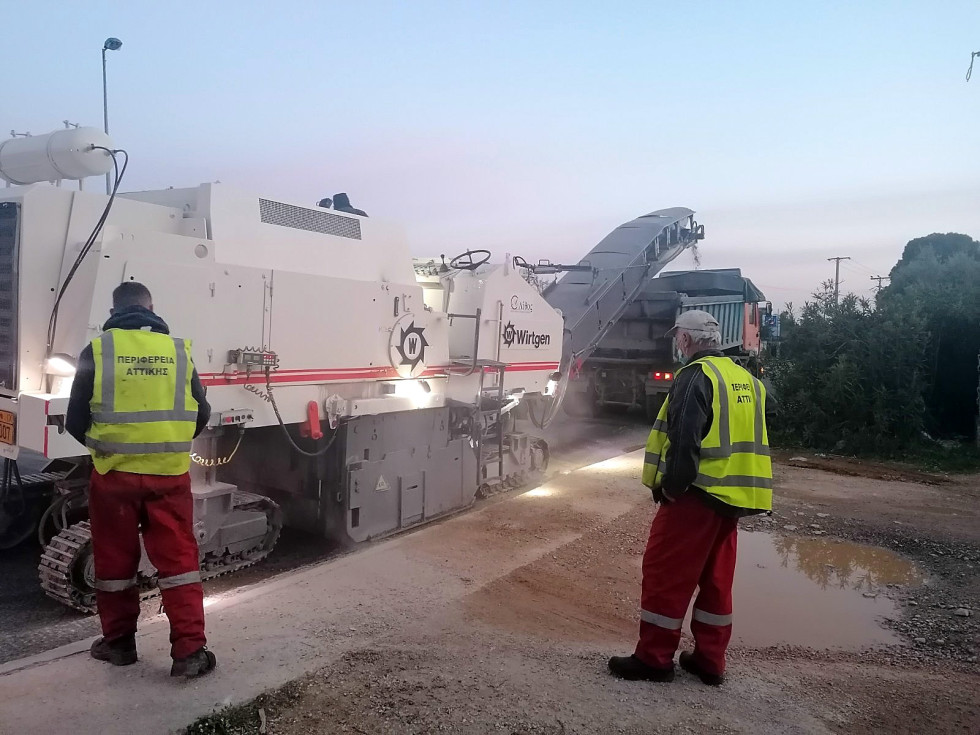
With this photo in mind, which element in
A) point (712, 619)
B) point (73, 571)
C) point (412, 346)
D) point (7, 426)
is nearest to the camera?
point (712, 619)

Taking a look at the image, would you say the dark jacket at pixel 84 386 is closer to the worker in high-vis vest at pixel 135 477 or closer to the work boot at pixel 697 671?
the worker in high-vis vest at pixel 135 477

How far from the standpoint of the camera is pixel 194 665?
10.4ft

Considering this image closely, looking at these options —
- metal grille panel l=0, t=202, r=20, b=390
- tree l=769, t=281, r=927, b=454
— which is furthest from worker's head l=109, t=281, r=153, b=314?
tree l=769, t=281, r=927, b=454

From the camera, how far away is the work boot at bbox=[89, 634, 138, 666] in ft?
10.8

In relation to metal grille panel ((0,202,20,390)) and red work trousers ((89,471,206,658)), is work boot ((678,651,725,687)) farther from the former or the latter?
metal grille panel ((0,202,20,390))

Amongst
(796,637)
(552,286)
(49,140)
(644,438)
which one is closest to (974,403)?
(644,438)

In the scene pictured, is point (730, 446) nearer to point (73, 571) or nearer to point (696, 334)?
point (696, 334)

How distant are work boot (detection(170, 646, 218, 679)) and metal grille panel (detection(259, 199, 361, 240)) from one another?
300 cm

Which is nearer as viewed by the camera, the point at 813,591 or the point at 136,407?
the point at 136,407

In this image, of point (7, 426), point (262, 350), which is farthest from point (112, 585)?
point (262, 350)

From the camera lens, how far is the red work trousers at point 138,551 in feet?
10.6

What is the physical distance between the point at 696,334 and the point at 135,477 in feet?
9.06

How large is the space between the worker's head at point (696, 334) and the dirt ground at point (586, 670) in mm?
1610

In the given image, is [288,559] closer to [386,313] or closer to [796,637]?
[386,313]
